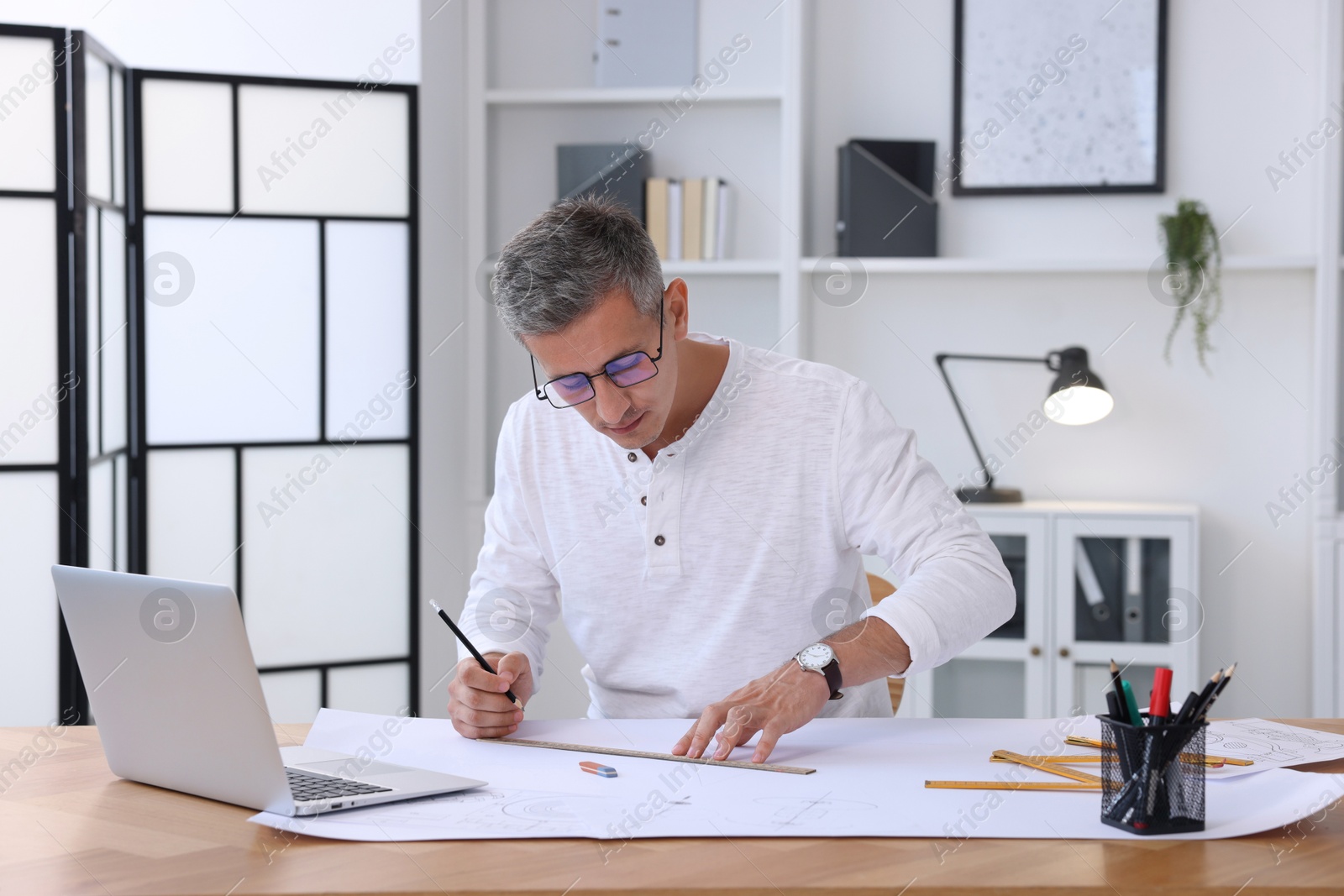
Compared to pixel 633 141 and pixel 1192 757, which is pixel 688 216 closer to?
pixel 633 141

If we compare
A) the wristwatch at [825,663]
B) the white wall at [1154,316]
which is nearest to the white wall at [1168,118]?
the white wall at [1154,316]

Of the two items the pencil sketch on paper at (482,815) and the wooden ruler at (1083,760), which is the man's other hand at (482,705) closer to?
the pencil sketch on paper at (482,815)

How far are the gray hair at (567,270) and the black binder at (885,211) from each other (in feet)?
6.28

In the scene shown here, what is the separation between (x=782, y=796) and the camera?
3.90ft

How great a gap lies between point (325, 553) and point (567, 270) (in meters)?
1.98

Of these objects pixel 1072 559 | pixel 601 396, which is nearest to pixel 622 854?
pixel 601 396

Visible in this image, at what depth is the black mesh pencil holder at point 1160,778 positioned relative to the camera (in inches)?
42.1

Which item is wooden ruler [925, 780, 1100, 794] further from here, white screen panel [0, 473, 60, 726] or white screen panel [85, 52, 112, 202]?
white screen panel [85, 52, 112, 202]

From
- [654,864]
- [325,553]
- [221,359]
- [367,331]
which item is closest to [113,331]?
[221,359]

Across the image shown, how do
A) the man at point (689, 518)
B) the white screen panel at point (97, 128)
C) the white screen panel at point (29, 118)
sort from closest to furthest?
the man at point (689, 518), the white screen panel at point (29, 118), the white screen panel at point (97, 128)

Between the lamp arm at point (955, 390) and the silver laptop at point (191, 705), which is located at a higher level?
the lamp arm at point (955, 390)

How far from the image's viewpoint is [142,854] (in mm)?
1073

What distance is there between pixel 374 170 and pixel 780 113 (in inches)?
47.8

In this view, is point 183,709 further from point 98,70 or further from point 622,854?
point 98,70
